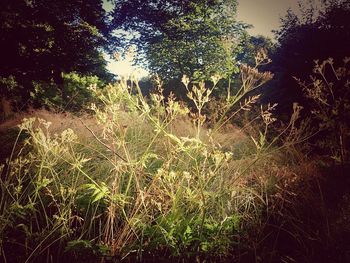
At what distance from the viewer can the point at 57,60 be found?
31.7 feet

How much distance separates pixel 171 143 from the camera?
2672 millimetres

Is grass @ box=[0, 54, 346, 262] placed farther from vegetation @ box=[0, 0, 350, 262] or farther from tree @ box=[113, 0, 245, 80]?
tree @ box=[113, 0, 245, 80]

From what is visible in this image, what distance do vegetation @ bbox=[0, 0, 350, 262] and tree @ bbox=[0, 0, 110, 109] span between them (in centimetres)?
4

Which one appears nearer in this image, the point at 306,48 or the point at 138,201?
the point at 138,201

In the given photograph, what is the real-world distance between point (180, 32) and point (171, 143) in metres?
12.0

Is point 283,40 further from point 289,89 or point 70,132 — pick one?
point 70,132

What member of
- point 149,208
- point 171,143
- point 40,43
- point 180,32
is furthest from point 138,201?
point 180,32

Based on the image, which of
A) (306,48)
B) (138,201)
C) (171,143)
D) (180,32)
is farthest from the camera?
(180,32)

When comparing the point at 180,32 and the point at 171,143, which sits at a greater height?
the point at 180,32

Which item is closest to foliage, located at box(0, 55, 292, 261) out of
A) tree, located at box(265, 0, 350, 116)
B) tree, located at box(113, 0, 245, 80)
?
tree, located at box(265, 0, 350, 116)

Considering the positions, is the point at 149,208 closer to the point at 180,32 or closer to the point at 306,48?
the point at 306,48

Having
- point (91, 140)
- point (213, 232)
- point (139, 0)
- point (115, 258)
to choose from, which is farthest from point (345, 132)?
point (139, 0)

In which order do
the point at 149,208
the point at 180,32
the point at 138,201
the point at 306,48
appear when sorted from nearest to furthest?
the point at 138,201 → the point at 149,208 → the point at 306,48 → the point at 180,32

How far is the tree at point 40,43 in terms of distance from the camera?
8.79 meters
